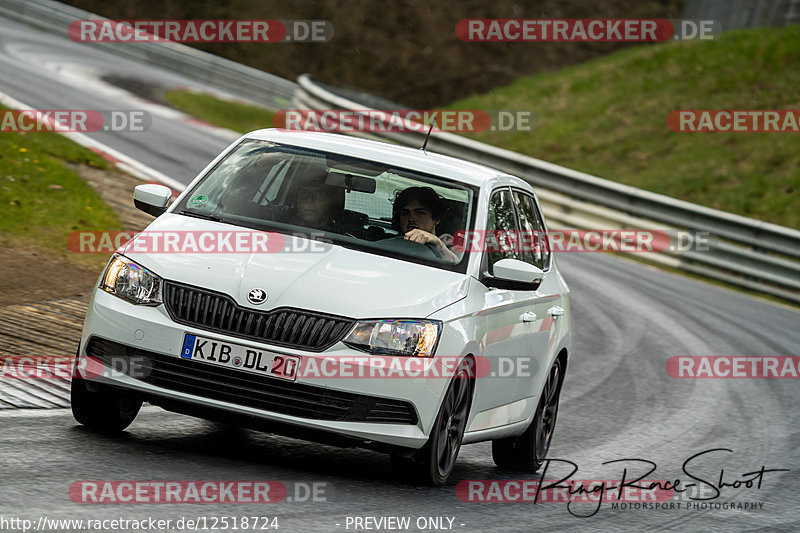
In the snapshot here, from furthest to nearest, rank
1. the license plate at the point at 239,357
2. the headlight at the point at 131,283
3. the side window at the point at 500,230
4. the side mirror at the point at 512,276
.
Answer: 1. the side window at the point at 500,230
2. the side mirror at the point at 512,276
3. the headlight at the point at 131,283
4. the license plate at the point at 239,357

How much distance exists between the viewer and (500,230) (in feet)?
25.8

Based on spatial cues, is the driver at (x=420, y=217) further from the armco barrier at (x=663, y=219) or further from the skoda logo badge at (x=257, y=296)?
the armco barrier at (x=663, y=219)

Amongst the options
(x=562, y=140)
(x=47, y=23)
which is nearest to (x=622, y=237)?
(x=562, y=140)

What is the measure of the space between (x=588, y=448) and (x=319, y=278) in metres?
3.53

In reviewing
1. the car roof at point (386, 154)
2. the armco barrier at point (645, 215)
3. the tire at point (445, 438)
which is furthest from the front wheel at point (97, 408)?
the armco barrier at point (645, 215)

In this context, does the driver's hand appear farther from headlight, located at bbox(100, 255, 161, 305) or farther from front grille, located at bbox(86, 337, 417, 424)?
headlight, located at bbox(100, 255, 161, 305)

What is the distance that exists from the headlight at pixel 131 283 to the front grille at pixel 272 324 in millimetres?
213

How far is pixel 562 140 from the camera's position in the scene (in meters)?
31.8

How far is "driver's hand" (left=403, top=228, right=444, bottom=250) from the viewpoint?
732 centimetres

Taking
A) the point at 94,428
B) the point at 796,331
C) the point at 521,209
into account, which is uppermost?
the point at 521,209

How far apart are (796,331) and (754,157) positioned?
12105mm

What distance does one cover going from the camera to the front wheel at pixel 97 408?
679 cm

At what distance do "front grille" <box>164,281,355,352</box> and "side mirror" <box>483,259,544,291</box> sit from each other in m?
1.20

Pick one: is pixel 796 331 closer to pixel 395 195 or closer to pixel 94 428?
pixel 395 195
